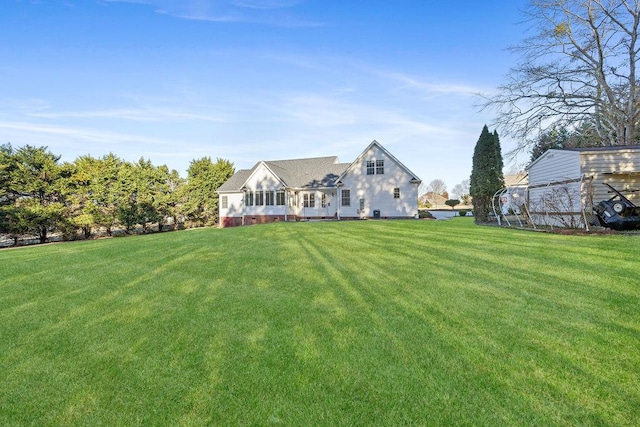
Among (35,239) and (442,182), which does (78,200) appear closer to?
(35,239)

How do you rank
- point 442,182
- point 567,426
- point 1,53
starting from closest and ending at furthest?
1. point 567,426
2. point 1,53
3. point 442,182

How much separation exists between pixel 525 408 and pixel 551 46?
88.2ft

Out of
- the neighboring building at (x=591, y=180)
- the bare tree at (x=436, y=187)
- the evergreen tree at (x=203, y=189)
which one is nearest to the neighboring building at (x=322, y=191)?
the evergreen tree at (x=203, y=189)

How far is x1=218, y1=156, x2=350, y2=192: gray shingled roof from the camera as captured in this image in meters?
28.8

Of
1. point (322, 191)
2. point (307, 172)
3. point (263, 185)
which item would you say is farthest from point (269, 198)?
point (322, 191)

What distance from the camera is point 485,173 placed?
19469mm

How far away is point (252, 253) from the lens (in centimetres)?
839

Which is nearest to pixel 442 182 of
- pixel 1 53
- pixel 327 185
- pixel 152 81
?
pixel 327 185

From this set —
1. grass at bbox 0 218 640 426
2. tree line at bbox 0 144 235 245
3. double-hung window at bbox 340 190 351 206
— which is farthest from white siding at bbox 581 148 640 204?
tree line at bbox 0 144 235 245

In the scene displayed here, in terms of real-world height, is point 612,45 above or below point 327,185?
above

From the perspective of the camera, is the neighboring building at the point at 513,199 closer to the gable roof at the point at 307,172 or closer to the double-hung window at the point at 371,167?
the gable roof at the point at 307,172

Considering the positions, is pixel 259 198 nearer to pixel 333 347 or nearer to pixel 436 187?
pixel 333 347

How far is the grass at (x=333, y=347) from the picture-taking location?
214 centimetres

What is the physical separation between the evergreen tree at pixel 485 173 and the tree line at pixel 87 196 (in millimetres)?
25481
